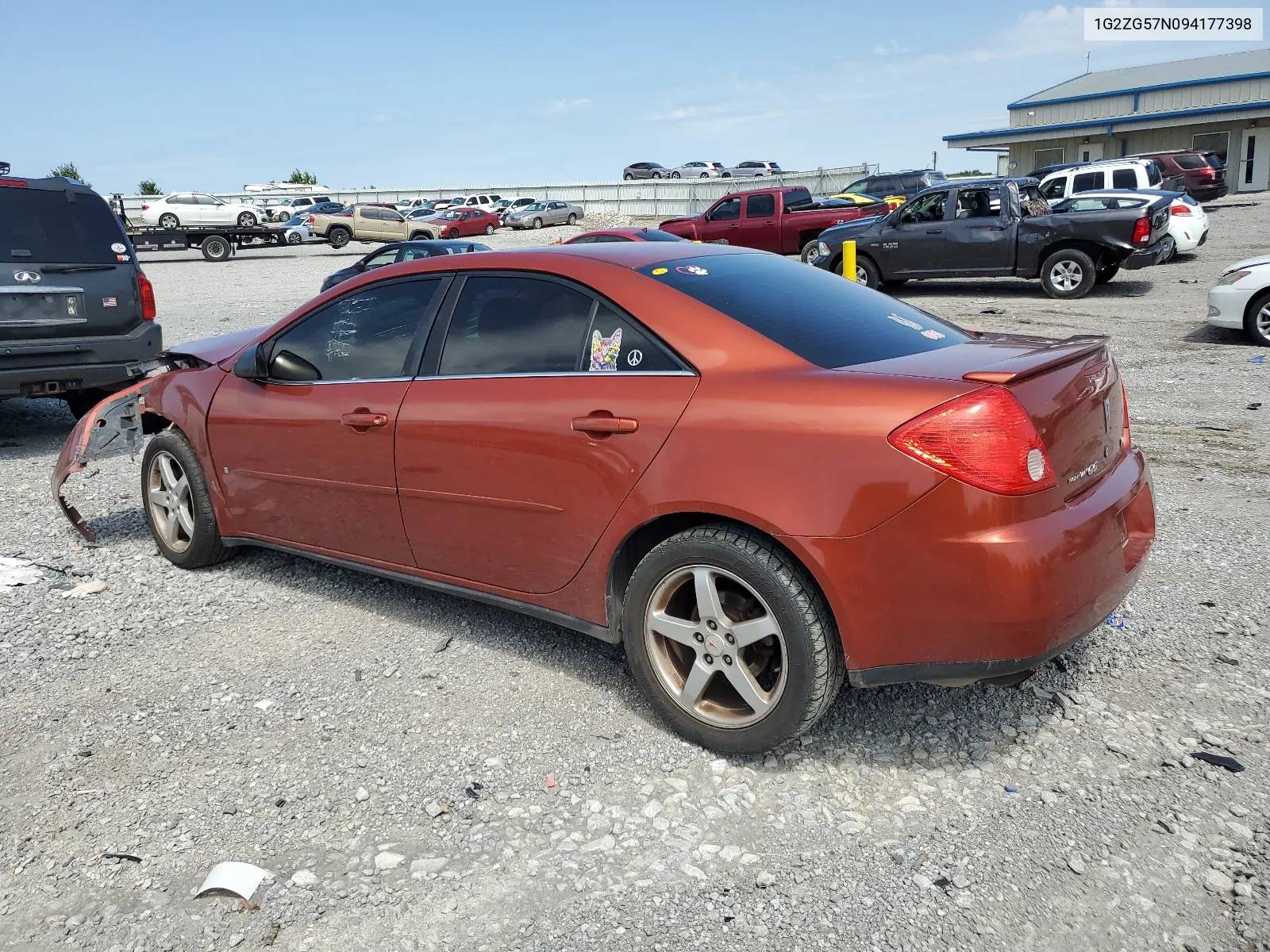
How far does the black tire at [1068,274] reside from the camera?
15.3 metres

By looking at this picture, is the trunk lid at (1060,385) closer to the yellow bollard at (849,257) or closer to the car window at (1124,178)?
the yellow bollard at (849,257)

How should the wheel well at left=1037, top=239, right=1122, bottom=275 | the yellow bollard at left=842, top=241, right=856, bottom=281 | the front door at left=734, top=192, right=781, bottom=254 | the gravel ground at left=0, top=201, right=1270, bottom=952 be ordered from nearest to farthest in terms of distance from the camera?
the gravel ground at left=0, top=201, right=1270, bottom=952 < the yellow bollard at left=842, top=241, right=856, bottom=281 < the wheel well at left=1037, top=239, right=1122, bottom=275 < the front door at left=734, top=192, right=781, bottom=254

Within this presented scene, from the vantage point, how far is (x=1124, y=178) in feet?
73.0

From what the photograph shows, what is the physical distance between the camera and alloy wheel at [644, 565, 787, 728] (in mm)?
3199

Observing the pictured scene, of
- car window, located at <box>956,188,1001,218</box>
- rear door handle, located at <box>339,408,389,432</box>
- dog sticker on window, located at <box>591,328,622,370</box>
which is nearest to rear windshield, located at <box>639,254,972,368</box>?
dog sticker on window, located at <box>591,328,622,370</box>

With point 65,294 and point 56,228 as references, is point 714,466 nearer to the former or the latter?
point 65,294

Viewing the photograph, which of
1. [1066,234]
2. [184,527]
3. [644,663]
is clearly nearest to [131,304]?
[184,527]

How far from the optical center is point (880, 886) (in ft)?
8.84

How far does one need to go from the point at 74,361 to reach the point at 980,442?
7554 mm

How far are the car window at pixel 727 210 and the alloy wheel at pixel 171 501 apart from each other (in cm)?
1892

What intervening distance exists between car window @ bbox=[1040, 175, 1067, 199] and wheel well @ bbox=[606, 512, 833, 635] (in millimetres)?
22810

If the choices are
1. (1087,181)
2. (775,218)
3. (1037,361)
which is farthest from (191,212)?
(1037,361)

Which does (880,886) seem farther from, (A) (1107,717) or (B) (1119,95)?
(B) (1119,95)

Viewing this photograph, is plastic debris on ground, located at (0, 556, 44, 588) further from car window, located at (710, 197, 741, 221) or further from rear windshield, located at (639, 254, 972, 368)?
car window, located at (710, 197, 741, 221)
